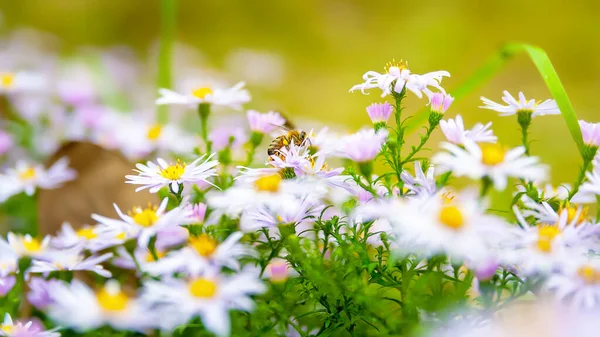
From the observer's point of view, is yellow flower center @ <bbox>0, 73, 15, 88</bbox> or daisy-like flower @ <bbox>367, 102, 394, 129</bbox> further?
yellow flower center @ <bbox>0, 73, 15, 88</bbox>

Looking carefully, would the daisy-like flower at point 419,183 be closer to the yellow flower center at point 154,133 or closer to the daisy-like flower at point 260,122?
the daisy-like flower at point 260,122

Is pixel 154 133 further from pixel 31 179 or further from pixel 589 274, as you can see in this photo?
pixel 589 274

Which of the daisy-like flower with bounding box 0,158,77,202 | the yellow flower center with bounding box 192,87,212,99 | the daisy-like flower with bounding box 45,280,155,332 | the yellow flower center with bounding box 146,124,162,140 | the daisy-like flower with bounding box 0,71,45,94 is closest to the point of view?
the daisy-like flower with bounding box 45,280,155,332

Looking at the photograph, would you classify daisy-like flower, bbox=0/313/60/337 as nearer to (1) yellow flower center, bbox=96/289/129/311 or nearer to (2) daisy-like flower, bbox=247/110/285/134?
(1) yellow flower center, bbox=96/289/129/311

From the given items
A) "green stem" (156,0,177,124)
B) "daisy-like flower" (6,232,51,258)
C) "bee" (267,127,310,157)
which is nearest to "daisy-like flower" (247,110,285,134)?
"bee" (267,127,310,157)

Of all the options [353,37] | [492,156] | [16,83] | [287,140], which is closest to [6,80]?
[16,83]

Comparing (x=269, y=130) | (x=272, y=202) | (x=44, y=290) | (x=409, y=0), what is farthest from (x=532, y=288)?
(x=409, y=0)

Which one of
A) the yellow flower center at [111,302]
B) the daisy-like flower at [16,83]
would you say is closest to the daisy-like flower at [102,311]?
the yellow flower center at [111,302]

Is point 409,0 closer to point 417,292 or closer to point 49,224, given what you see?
point 49,224
